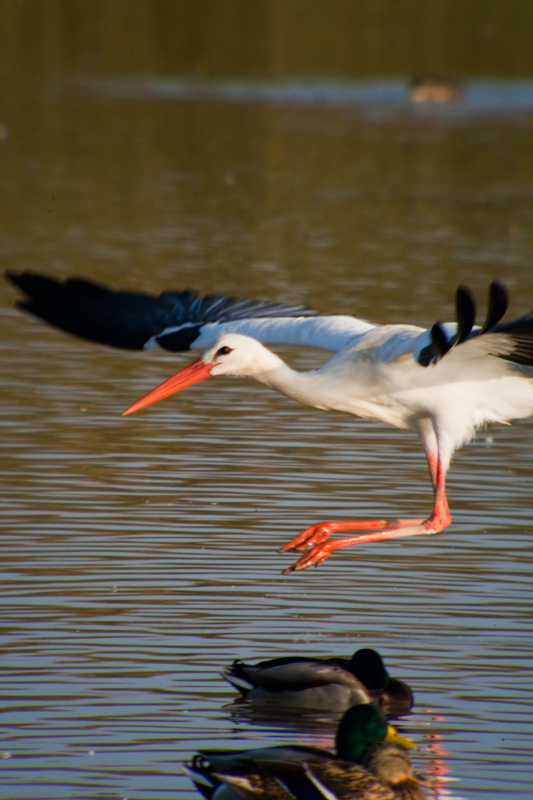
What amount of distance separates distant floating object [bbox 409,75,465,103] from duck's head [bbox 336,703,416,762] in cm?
4819

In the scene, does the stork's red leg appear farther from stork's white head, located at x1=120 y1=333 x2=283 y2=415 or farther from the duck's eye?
the duck's eye

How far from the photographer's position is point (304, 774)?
6.68m

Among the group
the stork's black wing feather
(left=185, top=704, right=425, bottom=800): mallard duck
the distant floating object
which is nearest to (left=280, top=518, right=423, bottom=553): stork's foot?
the stork's black wing feather

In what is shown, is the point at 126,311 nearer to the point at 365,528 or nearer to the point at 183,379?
the point at 183,379

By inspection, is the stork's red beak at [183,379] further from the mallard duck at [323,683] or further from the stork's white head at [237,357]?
the mallard duck at [323,683]

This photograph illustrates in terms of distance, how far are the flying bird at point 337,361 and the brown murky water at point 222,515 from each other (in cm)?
51

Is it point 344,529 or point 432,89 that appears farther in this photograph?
point 432,89

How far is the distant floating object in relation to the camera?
5406 centimetres

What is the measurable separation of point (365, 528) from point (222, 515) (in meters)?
1.57

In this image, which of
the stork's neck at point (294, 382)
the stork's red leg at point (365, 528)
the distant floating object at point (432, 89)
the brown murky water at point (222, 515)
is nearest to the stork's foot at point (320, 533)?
the stork's red leg at point (365, 528)

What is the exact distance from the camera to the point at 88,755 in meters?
7.33

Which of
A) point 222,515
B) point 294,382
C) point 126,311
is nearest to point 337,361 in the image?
point 294,382

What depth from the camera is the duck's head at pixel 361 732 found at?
283 inches

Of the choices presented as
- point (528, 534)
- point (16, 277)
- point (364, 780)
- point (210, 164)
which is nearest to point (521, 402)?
point (528, 534)
